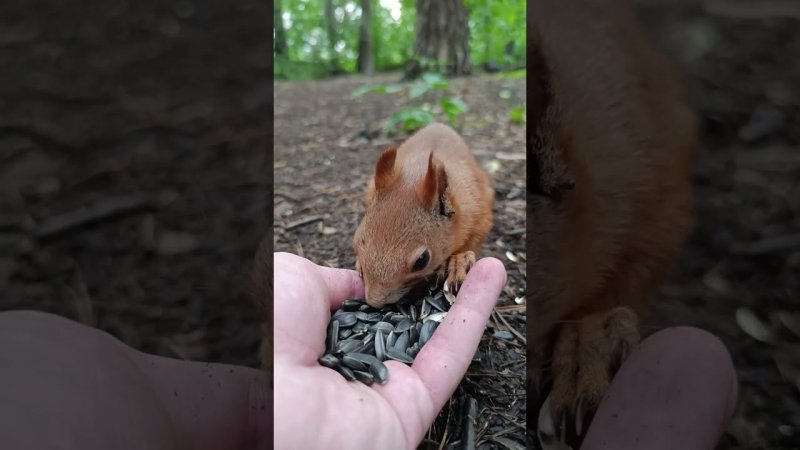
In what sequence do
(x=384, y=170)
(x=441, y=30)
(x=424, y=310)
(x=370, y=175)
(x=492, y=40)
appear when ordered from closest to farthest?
(x=424, y=310) < (x=384, y=170) < (x=370, y=175) < (x=441, y=30) < (x=492, y=40)

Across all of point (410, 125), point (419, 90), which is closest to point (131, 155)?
point (419, 90)

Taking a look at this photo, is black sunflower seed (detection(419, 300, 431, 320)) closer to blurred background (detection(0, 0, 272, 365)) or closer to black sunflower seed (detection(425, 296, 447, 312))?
black sunflower seed (detection(425, 296, 447, 312))

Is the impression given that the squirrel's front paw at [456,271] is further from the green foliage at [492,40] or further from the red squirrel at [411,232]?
the green foliage at [492,40]

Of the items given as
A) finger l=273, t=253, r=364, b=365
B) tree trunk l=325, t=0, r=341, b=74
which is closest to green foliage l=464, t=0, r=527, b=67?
tree trunk l=325, t=0, r=341, b=74

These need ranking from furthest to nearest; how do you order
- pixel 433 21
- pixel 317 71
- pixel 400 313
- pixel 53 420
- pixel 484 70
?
1. pixel 317 71
2. pixel 484 70
3. pixel 433 21
4. pixel 400 313
5. pixel 53 420

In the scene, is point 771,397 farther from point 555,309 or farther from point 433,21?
point 433,21

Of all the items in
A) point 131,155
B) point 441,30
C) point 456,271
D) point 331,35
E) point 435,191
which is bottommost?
point 456,271

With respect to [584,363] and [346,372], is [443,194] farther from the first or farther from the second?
[584,363]

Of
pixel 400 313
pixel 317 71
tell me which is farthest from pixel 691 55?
pixel 317 71
